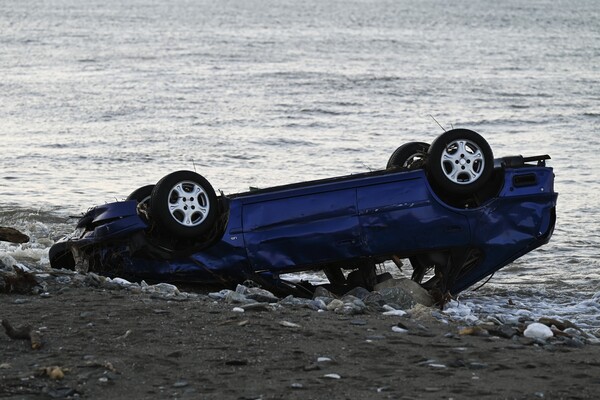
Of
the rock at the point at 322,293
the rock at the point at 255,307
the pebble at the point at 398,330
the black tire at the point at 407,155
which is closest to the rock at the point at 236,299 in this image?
the rock at the point at 255,307

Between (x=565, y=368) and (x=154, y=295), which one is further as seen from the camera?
(x=154, y=295)

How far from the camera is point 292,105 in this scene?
27047mm

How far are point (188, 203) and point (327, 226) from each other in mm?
1176

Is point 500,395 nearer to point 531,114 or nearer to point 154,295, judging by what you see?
point 154,295

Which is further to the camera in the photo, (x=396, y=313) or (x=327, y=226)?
(x=327, y=226)

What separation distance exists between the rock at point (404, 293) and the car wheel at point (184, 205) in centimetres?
158

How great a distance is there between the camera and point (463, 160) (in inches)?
416

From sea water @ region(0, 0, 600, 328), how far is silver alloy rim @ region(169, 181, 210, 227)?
2.03 m

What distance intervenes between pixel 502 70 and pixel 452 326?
90.3 ft

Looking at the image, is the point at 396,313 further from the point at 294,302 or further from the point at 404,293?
the point at 404,293

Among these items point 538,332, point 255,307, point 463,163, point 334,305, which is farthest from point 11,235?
point 538,332

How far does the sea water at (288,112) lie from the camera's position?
51.2 ft

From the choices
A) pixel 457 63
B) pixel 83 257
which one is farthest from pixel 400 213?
pixel 457 63

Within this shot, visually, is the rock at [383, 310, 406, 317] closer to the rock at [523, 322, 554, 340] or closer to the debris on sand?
the rock at [523, 322, 554, 340]
